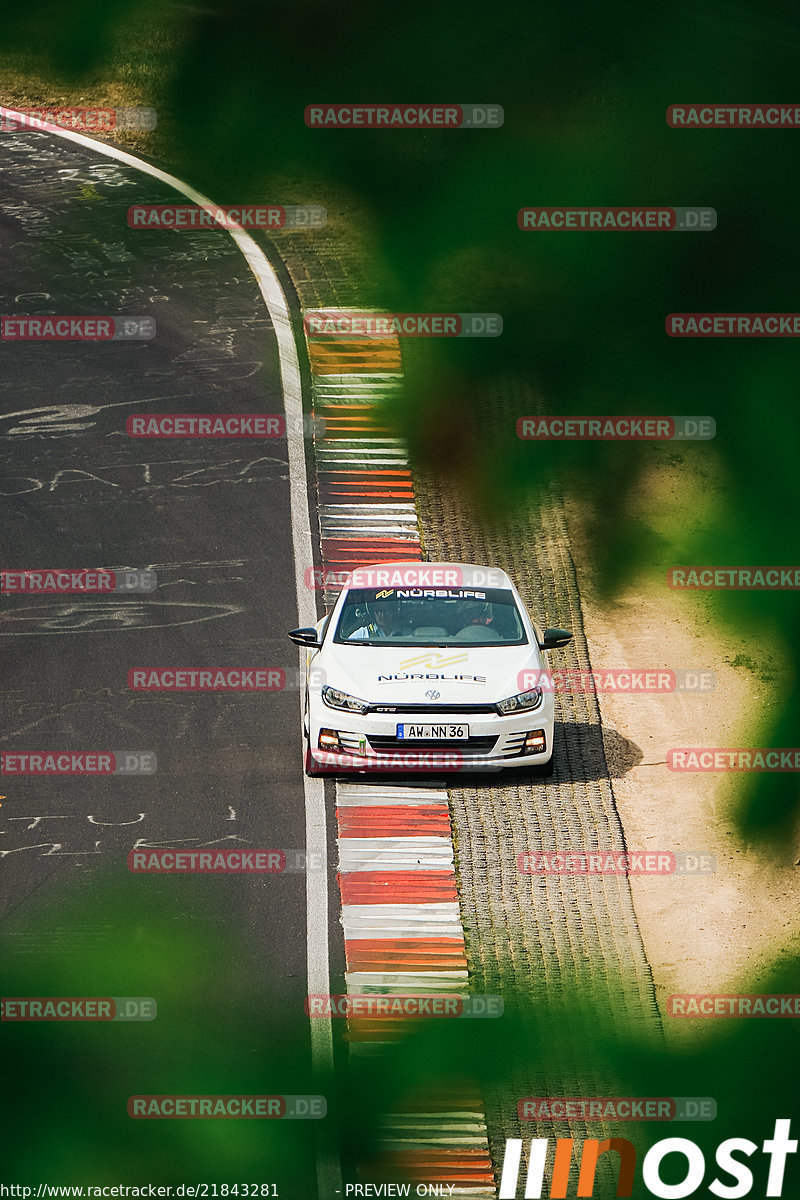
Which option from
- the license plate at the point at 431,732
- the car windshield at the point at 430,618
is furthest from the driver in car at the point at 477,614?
the license plate at the point at 431,732

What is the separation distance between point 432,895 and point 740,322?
16384mm

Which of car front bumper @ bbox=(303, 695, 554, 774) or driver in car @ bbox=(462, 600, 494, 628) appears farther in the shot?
driver in car @ bbox=(462, 600, 494, 628)

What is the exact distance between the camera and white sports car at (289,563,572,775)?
13.4m

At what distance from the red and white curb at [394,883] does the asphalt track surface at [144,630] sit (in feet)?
1.38

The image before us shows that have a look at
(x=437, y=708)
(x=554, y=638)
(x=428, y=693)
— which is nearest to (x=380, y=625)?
(x=428, y=693)

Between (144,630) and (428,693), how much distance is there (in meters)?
4.44

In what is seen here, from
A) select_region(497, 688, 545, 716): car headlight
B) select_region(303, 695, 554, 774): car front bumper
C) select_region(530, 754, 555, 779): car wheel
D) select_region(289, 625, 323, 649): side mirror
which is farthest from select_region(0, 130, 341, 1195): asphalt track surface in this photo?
select_region(530, 754, 555, 779): car wheel

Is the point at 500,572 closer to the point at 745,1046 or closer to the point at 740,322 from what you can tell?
the point at 745,1046

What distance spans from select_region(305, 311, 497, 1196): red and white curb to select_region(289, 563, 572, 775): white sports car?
19.3 inches

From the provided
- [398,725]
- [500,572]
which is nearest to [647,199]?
[500,572]

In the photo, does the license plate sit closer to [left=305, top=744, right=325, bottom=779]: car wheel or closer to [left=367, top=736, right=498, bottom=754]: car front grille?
[left=367, top=736, right=498, bottom=754]: car front grille

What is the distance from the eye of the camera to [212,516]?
1945cm

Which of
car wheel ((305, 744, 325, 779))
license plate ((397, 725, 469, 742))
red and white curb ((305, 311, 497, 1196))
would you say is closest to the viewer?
red and white curb ((305, 311, 497, 1196))

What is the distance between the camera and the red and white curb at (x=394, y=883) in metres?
10.1
